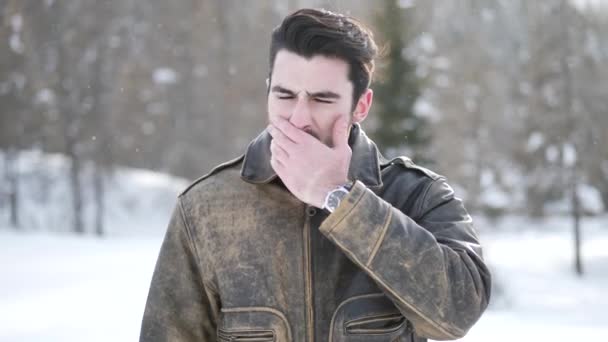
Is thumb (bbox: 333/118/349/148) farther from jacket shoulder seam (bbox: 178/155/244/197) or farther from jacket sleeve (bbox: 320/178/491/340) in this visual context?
jacket shoulder seam (bbox: 178/155/244/197)

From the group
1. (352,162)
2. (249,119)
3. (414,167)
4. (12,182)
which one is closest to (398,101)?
(249,119)

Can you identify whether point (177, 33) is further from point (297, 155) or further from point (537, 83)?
point (297, 155)

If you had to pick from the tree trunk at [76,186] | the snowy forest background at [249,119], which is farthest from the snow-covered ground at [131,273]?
the tree trunk at [76,186]

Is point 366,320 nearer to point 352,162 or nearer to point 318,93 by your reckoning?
point 352,162

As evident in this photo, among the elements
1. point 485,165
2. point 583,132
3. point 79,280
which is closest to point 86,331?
point 79,280

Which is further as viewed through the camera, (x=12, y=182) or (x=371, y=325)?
(x=12, y=182)

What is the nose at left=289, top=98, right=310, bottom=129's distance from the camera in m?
1.87

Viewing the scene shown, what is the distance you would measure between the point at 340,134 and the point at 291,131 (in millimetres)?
130

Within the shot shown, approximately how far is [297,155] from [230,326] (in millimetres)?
588

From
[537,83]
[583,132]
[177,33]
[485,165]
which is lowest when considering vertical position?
[485,165]

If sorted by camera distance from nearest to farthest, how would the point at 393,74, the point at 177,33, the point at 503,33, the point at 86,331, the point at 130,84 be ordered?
the point at 86,331 → the point at 393,74 → the point at 130,84 → the point at 177,33 → the point at 503,33

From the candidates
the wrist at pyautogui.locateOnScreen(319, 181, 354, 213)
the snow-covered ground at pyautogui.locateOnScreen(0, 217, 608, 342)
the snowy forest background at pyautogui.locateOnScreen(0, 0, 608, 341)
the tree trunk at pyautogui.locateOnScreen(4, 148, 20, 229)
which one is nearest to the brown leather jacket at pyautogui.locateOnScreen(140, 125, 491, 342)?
the wrist at pyautogui.locateOnScreen(319, 181, 354, 213)

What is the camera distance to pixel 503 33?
3978cm

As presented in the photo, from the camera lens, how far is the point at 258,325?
1.98 m
